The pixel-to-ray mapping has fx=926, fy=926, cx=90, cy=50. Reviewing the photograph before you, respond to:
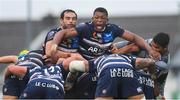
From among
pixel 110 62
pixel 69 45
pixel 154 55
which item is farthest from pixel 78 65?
pixel 154 55

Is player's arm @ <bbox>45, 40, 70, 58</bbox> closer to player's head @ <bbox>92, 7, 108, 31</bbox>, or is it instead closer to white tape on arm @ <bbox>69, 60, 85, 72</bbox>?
player's head @ <bbox>92, 7, 108, 31</bbox>

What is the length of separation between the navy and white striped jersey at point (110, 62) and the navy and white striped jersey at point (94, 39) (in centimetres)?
79

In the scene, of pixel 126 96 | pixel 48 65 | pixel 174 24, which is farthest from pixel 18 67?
pixel 174 24

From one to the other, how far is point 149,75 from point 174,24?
495 inches

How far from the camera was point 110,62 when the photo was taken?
10.0 metres

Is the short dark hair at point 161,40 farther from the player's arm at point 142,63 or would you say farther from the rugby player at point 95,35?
the player's arm at point 142,63

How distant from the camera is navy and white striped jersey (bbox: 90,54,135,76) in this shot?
32.9 feet

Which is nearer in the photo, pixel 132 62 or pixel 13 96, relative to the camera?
pixel 132 62

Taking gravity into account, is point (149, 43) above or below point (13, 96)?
above

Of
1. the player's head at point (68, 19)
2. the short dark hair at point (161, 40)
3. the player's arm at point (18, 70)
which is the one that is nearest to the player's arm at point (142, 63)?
the short dark hair at point (161, 40)

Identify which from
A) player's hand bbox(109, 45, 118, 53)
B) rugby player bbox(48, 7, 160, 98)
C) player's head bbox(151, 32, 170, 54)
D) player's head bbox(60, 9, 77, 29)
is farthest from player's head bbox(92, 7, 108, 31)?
player's head bbox(151, 32, 170, 54)

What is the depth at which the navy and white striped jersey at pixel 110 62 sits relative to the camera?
395 inches

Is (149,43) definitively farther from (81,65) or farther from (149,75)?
(81,65)

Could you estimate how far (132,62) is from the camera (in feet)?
33.6
